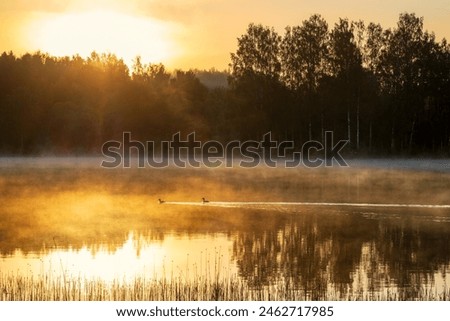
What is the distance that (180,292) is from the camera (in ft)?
23.9

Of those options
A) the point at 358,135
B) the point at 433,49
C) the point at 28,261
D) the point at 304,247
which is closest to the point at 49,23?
the point at 28,261

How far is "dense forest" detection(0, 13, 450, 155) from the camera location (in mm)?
15781

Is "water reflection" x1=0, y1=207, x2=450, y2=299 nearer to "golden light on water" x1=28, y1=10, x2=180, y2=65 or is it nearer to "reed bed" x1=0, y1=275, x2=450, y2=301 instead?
"reed bed" x1=0, y1=275, x2=450, y2=301

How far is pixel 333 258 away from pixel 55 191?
30.2 ft

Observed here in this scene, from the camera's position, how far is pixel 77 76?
17.2 meters

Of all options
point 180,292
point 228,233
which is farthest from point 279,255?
point 180,292
